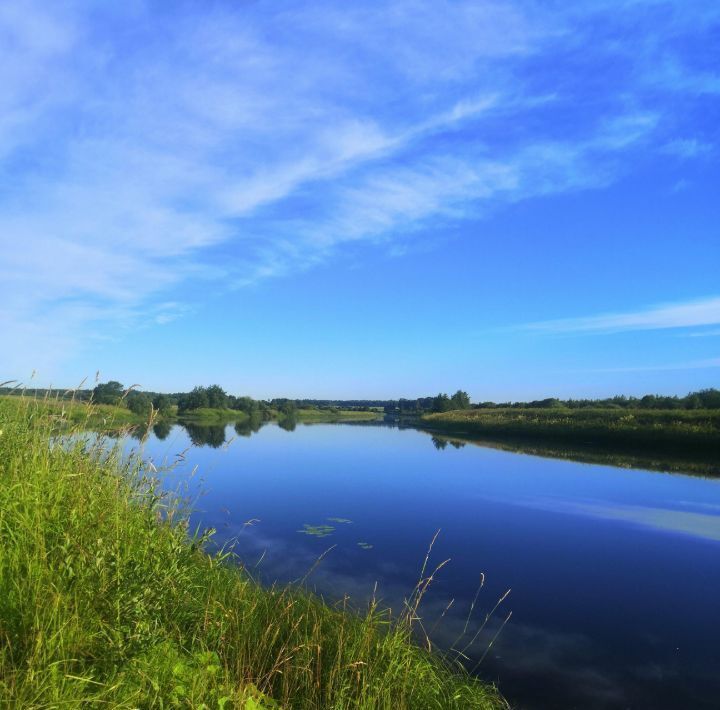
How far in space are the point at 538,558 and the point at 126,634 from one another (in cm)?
904

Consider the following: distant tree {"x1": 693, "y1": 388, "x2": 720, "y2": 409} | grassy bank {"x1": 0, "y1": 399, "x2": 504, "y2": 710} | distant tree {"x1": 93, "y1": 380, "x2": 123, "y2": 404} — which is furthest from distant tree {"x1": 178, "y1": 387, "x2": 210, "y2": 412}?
grassy bank {"x1": 0, "y1": 399, "x2": 504, "y2": 710}

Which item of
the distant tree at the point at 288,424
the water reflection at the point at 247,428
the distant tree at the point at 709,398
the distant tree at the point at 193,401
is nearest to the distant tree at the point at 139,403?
the water reflection at the point at 247,428

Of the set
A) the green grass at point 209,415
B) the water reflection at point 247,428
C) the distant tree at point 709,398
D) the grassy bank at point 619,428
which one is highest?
the distant tree at point 709,398

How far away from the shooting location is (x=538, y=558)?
10453 millimetres

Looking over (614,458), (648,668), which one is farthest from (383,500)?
(614,458)

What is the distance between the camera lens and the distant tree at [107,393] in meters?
7.31

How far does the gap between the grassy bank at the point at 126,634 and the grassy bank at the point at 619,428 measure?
30.0 metres

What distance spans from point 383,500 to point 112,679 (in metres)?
13.6

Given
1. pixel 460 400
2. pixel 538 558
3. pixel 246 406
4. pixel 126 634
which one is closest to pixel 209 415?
pixel 246 406

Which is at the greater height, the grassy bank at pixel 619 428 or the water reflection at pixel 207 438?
the grassy bank at pixel 619 428

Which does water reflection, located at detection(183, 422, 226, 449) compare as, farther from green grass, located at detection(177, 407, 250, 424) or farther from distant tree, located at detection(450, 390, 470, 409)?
distant tree, located at detection(450, 390, 470, 409)

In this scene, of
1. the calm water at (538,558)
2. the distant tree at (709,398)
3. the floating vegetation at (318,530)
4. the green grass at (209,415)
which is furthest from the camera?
the green grass at (209,415)

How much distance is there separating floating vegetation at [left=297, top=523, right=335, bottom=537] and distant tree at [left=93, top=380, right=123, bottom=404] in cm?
554

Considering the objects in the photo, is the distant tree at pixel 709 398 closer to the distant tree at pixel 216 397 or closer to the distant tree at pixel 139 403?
the distant tree at pixel 139 403
